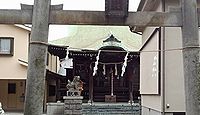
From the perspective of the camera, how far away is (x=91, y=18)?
20.4ft

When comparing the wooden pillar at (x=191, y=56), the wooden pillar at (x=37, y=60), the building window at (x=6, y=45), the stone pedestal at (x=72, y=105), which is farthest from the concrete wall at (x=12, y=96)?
the wooden pillar at (x=191, y=56)

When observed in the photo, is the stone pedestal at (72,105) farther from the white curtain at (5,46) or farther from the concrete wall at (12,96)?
the concrete wall at (12,96)

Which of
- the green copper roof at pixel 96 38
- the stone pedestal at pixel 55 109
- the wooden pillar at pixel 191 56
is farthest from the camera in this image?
the green copper roof at pixel 96 38

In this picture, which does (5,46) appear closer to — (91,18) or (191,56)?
(91,18)

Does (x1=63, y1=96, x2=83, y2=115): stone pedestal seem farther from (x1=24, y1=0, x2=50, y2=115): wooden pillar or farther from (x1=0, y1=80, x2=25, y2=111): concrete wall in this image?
(x1=0, y1=80, x2=25, y2=111): concrete wall

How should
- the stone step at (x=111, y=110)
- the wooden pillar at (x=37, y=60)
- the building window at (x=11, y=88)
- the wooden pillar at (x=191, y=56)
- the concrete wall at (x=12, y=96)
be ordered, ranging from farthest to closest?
the building window at (x=11, y=88)
the concrete wall at (x=12, y=96)
the stone step at (x=111, y=110)
the wooden pillar at (x=191, y=56)
the wooden pillar at (x=37, y=60)

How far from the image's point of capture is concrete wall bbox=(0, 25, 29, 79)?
22641mm

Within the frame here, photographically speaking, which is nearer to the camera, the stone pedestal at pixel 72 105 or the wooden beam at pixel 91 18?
the wooden beam at pixel 91 18

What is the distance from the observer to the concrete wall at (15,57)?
2264 cm

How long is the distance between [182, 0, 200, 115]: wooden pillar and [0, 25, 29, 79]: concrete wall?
59.0 feet

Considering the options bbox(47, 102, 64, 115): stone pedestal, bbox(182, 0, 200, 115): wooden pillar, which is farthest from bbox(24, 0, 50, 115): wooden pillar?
bbox(47, 102, 64, 115): stone pedestal

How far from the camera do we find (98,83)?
2458cm

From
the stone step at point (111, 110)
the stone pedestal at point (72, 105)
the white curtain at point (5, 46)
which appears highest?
the white curtain at point (5, 46)

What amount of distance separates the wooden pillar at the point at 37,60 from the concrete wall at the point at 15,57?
17.2m
